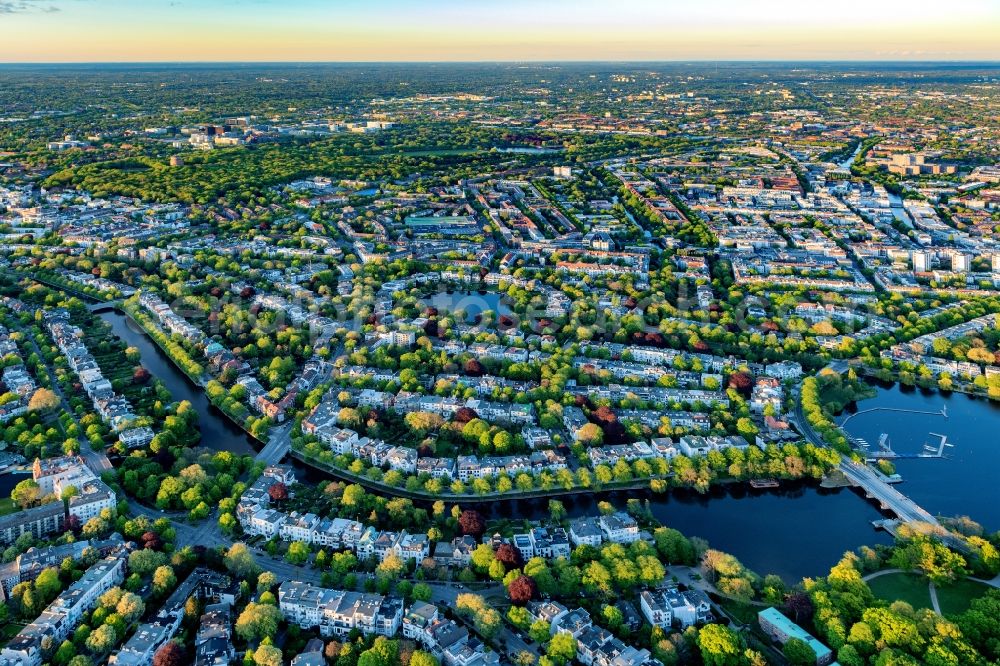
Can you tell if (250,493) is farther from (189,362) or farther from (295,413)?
(189,362)

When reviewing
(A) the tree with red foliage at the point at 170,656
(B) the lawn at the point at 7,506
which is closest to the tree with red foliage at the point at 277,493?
(A) the tree with red foliage at the point at 170,656

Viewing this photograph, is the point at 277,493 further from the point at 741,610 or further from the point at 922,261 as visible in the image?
the point at 922,261

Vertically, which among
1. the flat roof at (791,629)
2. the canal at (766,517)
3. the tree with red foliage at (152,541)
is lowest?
the canal at (766,517)

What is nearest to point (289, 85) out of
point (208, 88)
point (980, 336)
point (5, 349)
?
point (208, 88)

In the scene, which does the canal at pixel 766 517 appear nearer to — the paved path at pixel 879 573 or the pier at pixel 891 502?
the pier at pixel 891 502

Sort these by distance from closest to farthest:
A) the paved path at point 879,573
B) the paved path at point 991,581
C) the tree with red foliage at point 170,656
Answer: the tree with red foliage at point 170,656 < the paved path at point 991,581 < the paved path at point 879,573

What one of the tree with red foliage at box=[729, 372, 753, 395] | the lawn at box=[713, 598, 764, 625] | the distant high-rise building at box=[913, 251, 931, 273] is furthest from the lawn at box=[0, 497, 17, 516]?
the distant high-rise building at box=[913, 251, 931, 273]

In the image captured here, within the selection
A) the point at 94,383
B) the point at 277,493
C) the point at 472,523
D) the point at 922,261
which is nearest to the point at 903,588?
the point at 472,523
